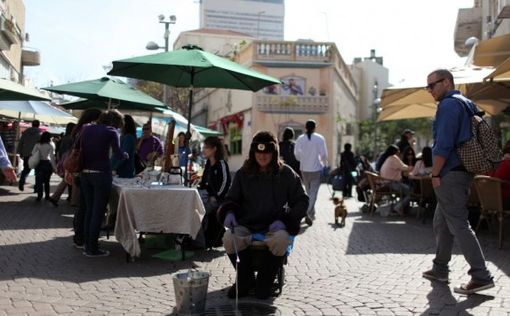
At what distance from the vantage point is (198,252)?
7.55 metres

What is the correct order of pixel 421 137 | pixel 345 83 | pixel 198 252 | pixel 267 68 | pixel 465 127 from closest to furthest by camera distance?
1. pixel 465 127
2. pixel 198 252
3. pixel 267 68
4. pixel 345 83
5. pixel 421 137

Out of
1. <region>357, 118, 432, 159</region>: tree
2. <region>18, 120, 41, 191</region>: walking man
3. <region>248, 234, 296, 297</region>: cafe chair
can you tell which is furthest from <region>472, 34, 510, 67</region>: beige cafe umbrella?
<region>357, 118, 432, 159</region>: tree

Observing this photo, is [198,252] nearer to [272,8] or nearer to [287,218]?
[287,218]

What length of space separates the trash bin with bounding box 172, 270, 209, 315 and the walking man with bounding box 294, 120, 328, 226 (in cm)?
628

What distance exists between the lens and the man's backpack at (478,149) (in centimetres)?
520

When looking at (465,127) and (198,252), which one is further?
(198,252)

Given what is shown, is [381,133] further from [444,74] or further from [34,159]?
[444,74]

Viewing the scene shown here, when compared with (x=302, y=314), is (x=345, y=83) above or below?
above

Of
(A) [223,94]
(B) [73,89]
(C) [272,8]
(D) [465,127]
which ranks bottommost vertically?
(D) [465,127]

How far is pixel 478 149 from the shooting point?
17.2ft

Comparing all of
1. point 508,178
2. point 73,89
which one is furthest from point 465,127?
point 73,89

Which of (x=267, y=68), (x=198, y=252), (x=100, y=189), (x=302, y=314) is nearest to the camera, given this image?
(x=302, y=314)

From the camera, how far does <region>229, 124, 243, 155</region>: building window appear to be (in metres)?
37.5

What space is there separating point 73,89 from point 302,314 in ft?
25.4
